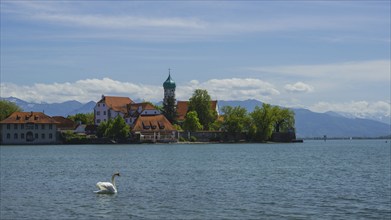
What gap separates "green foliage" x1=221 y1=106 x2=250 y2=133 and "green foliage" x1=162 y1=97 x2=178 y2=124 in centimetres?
1341

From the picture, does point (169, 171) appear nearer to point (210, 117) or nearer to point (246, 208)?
point (246, 208)

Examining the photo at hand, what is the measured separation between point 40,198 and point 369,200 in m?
16.4

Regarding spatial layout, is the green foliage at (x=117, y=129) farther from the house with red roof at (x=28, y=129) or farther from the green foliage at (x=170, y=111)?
the green foliage at (x=170, y=111)

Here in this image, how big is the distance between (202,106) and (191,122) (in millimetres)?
11566

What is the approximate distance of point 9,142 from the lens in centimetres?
14112

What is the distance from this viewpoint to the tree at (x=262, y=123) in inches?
5822

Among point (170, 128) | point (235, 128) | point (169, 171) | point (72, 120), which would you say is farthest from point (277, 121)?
point (169, 171)

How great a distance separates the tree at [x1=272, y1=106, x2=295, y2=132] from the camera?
150988 millimetres

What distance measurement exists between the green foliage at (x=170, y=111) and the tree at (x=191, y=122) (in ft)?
34.0

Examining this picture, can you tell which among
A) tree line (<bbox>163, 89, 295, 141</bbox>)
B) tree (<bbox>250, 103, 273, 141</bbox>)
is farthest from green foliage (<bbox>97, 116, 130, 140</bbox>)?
tree (<bbox>250, 103, 273, 141</bbox>)

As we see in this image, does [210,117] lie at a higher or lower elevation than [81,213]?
higher

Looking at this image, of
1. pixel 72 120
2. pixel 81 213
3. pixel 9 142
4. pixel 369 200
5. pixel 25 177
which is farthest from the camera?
pixel 72 120

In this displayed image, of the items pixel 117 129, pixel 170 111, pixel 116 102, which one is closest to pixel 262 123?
pixel 170 111

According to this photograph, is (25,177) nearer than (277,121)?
Yes
